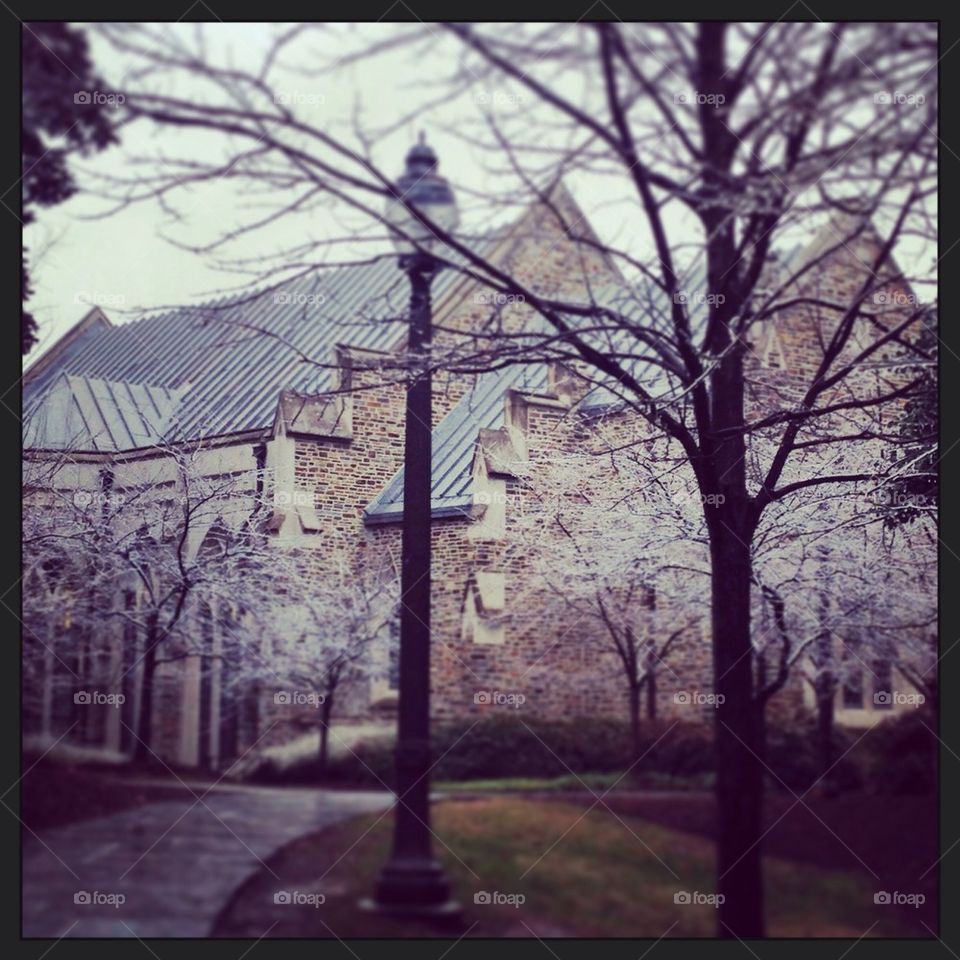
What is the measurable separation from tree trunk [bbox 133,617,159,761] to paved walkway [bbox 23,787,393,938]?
359 millimetres

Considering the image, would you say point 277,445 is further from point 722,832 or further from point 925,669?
point 925,669

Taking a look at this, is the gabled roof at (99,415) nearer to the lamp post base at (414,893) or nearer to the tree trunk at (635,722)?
the lamp post base at (414,893)

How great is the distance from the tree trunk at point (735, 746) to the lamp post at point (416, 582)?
5.54ft

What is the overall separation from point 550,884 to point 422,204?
4317mm

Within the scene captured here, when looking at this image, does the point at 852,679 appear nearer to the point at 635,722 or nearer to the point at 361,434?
the point at 635,722

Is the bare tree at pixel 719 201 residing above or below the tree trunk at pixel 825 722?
above

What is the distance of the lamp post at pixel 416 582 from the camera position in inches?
316

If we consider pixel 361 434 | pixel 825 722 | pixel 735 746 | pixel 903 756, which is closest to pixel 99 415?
pixel 361 434

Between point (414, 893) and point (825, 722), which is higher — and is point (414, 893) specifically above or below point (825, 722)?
below

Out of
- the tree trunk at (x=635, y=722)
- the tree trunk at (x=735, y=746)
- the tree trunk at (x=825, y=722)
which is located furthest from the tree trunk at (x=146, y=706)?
the tree trunk at (x=825, y=722)

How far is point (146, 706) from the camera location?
8.52 metres

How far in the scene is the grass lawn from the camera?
795 centimetres

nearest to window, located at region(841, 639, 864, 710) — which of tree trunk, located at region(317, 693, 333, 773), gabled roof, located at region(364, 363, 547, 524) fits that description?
gabled roof, located at region(364, 363, 547, 524)

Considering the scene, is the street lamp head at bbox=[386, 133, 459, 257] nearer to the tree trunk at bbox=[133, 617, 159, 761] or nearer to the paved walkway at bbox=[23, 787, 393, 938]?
the tree trunk at bbox=[133, 617, 159, 761]
